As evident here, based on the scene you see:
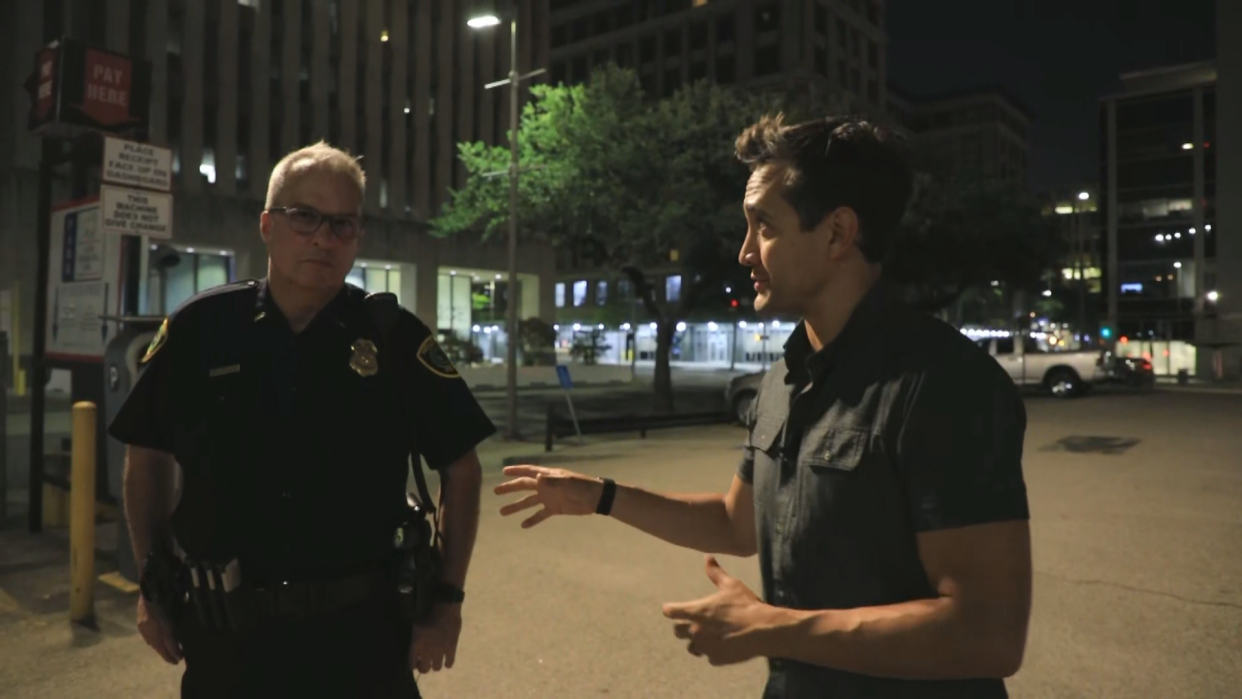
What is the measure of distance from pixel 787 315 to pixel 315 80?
4165 cm

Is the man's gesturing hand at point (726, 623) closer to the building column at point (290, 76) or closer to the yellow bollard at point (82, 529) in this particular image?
the yellow bollard at point (82, 529)

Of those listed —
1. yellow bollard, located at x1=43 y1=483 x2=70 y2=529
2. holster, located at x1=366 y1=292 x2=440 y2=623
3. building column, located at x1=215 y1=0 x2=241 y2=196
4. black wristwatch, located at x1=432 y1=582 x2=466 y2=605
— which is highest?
building column, located at x1=215 y1=0 x2=241 y2=196

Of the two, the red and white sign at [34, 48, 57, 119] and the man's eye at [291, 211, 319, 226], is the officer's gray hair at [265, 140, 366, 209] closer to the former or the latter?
the man's eye at [291, 211, 319, 226]

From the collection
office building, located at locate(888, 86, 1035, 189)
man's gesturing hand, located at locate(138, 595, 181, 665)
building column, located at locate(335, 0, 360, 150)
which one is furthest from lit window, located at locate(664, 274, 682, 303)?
man's gesturing hand, located at locate(138, 595, 181, 665)

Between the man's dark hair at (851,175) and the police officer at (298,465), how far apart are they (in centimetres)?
124

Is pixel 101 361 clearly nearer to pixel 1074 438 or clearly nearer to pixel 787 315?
pixel 787 315

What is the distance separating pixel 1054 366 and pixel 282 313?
30493mm

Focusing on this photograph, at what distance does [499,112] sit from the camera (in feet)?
156

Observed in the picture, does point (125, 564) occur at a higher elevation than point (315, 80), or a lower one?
lower

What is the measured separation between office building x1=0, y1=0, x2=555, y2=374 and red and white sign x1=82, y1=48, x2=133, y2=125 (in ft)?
78.7

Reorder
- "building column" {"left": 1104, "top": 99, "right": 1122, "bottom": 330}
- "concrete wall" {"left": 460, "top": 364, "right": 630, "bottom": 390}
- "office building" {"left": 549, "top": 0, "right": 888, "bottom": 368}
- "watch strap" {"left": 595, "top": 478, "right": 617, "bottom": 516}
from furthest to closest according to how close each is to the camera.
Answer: "office building" {"left": 549, "top": 0, "right": 888, "bottom": 368}
"building column" {"left": 1104, "top": 99, "right": 1122, "bottom": 330}
"concrete wall" {"left": 460, "top": 364, "right": 630, "bottom": 390}
"watch strap" {"left": 595, "top": 478, "right": 617, "bottom": 516}

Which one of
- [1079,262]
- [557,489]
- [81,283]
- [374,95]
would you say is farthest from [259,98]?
[1079,262]

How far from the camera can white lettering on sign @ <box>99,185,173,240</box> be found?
7078 mm

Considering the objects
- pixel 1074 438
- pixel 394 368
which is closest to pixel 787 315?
pixel 394 368
